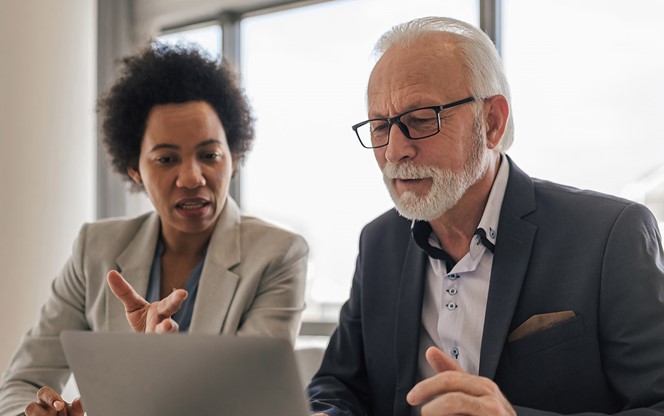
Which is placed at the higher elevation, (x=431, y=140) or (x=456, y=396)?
(x=431, y=140)

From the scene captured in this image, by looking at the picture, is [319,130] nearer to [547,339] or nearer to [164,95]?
[164,95]

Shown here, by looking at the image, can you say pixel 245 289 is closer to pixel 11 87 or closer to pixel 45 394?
pixel 45 394

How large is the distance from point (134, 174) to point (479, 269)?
4.03 ft

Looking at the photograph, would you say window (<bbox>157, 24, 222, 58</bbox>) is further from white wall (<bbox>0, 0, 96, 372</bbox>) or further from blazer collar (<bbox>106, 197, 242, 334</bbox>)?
blazer collar (<bbox>106, 197, 242, 334</bbox>)

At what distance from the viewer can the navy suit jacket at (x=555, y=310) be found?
127cm

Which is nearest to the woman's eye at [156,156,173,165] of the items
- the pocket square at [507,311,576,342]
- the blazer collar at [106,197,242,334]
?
the blazer collar at [106,197,242,334]

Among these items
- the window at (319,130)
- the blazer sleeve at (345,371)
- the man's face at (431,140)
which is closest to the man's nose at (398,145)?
the man's face at (431,140)

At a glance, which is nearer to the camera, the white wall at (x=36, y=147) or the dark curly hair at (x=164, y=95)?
the dark curly hair at (x=164, y=95)

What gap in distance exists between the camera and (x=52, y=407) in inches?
55.3

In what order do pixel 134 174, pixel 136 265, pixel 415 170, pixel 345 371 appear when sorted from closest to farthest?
pixel 415 170 < pixel 345 371 < pixel 136 265 < pixel 134 174

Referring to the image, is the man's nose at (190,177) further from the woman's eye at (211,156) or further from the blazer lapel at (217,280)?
the blazer lapel at (217,280)

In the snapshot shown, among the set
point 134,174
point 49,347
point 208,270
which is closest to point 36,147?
point 134,174

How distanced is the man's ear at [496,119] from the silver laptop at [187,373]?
87 centimetres

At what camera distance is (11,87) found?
10.7ft
